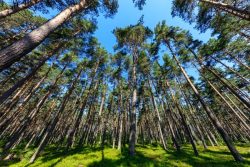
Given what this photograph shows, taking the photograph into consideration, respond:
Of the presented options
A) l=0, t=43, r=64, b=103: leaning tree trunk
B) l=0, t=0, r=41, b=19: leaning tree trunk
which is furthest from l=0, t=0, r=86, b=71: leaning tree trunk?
l=0, t=43, r=64, b=103: leaning tree trunk

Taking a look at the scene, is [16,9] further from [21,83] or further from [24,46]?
[24,46]

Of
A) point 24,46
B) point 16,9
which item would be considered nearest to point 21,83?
point 16,9

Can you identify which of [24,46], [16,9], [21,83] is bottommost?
[24,46]

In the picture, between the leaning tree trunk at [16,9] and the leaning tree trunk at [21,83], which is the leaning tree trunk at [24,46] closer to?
the leaning tree trunk at [16,9]

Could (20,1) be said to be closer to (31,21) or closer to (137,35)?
(31,21)

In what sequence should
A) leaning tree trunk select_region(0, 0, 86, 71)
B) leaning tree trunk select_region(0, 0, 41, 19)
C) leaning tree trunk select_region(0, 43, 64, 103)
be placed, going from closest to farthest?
leaning tree trunk select_region(0, 0, 86, 71), leaning tree trunk select_region(0, 0, 41, 19), leaning tree trunk select_region(0, 43, 64, 103)

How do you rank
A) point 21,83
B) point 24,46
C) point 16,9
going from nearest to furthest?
point 24,46 → point 16,9 → point 21,83

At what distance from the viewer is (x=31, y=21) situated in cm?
1486

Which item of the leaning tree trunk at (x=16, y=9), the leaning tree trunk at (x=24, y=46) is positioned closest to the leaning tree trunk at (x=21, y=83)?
the leaning tree trunk at (x=16, y=9)

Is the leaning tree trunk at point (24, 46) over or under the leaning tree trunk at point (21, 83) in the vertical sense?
under

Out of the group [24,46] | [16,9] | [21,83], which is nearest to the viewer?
[24,46]

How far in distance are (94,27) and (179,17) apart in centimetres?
831

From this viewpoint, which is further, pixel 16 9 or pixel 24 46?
pixel 16 9

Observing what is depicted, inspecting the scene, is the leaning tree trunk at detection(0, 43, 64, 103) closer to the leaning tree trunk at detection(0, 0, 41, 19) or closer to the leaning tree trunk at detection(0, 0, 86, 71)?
the leaning tree trunk at detection(0, 0, 41, 19)
